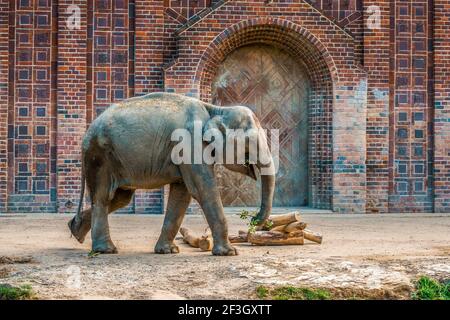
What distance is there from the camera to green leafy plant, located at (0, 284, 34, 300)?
6.82 meters

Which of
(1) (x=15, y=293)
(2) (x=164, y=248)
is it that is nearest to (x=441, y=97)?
(2) (x=164, y=248)

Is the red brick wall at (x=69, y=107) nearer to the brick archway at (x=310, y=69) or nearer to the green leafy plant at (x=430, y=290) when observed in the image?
the brick archway at (x=310, y=69)

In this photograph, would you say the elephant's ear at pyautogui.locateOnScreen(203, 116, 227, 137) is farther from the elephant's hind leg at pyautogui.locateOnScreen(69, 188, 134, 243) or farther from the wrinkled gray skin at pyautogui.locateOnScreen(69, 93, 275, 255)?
the elephant's hind leg at pyautogui.locateOnScreen(69, 188, 134, 243)

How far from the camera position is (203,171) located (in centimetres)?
871

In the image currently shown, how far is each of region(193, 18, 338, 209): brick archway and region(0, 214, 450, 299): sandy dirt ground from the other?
4326 millimetres

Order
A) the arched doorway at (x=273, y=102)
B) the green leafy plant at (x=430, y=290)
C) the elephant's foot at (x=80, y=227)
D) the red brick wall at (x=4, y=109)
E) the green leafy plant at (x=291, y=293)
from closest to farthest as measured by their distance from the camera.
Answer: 1. the green leafy plant at (x=291, y=293)
2. the green leafy plant at (x=430, y=290)
3. the elephant's foot at (x=80, y=227)
4. the red brick wall at (x=4, y=109)
5. the arched doorway at (x=273, y=102)

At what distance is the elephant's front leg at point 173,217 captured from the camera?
29.7ft

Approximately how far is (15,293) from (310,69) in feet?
31.1

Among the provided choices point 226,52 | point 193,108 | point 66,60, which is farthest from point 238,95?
point 193,108

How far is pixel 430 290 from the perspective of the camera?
7.44m

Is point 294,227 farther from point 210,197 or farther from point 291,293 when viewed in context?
point 291,293

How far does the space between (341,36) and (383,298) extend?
27.5 feet

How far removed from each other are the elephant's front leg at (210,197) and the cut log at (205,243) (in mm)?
489

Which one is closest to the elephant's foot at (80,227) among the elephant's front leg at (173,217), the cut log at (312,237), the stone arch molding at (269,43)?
the elephant's front leg at (173,217)
